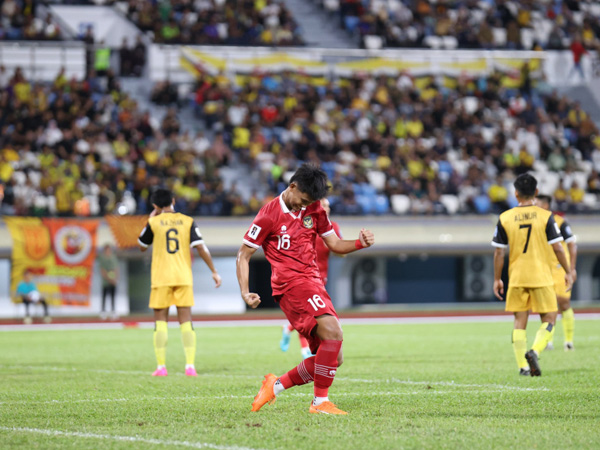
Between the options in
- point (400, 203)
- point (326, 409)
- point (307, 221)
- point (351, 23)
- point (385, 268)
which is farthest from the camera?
point (351, 23)

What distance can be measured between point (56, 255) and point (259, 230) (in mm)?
22397

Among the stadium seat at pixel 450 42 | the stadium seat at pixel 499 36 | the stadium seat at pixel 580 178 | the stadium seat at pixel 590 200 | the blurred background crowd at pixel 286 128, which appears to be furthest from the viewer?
the stadium seat at pixel 499 36

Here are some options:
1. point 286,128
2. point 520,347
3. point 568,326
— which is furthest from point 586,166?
point 520,347

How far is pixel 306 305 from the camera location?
7781 millimetres

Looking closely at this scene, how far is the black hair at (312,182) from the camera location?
7.59 meters

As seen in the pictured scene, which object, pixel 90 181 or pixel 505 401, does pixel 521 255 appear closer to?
pixel 505 401

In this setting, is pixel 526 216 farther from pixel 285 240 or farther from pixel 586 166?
pixel 586 166

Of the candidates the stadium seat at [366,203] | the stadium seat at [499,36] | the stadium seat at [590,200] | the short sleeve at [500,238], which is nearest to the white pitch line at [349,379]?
the short sleeve at [500,238]

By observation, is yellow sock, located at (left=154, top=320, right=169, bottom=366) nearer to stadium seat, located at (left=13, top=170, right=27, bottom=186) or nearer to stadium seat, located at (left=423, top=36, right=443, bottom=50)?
stadium seat, located at (left=13, top=170, right=27, bottom=186)

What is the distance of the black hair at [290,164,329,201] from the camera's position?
24.9ft

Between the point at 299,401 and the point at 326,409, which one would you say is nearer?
the point at 326,409

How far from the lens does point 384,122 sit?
36.0 m

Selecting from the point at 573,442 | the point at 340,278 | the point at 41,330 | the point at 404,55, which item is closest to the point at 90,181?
the point at 41,330

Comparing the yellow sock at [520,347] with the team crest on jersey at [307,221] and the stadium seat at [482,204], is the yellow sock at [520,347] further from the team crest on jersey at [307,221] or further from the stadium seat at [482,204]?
the stadium seat at [482,204]
